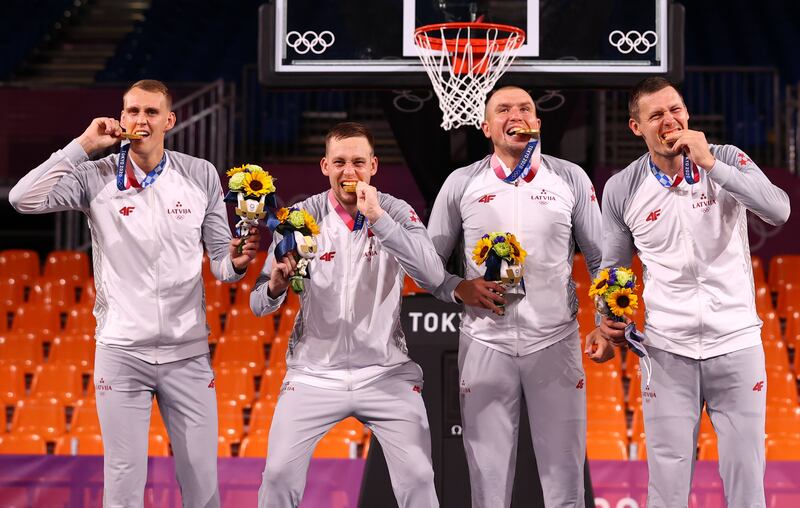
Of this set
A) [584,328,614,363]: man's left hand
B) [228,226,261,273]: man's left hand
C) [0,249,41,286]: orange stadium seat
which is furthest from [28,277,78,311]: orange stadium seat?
[584,328,614,363]: man's left hand

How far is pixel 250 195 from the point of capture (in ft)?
13.4

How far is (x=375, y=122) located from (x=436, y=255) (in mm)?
7942

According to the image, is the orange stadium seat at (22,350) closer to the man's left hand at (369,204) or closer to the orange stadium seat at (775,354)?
the man's left hand at (369,204)

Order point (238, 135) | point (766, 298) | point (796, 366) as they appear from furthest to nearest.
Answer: point (238, 135), point (766, 298), point (796, 366)

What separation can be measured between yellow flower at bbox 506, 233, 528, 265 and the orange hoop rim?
1496 millimetres

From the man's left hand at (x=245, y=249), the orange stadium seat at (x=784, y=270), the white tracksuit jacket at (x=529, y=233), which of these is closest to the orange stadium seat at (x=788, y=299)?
the orange stadium seat at (x=784, y=270)

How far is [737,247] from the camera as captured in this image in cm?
407

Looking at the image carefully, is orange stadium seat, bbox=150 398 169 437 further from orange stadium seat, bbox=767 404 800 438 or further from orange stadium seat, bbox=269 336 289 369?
orange stadium seat, bbox=767 404 800 438

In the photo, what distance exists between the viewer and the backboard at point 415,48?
17.1 feet

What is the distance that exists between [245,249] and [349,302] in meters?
0.48

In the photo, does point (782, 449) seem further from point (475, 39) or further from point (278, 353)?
point (278, 353)

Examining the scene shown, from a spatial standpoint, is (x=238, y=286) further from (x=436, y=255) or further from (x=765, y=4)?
(x=765, y=4)

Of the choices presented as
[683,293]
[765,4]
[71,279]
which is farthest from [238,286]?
[765,4]

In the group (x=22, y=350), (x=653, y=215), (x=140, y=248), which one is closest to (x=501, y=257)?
(x=653, y=215)
